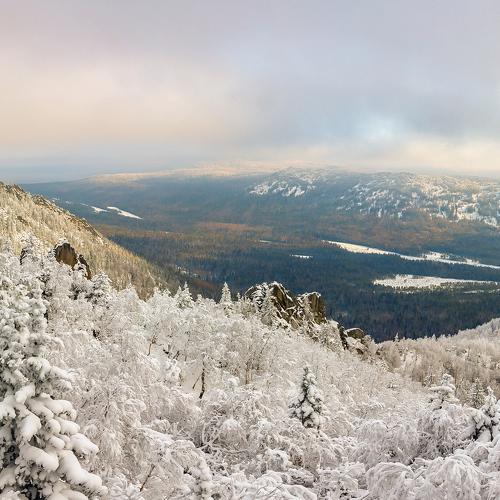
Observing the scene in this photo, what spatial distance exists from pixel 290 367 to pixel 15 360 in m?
39.8

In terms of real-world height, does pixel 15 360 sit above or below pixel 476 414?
above

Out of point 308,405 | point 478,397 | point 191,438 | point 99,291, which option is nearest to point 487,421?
point 308,405

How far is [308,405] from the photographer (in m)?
16.9

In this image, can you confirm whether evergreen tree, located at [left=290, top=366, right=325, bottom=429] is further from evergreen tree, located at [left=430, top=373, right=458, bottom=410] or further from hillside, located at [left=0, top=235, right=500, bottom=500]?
evergreen tree, located at [left=430, top=373, right=458, bottom=410]

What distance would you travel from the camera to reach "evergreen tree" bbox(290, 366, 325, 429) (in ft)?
54.0

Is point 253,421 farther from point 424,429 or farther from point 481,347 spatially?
point 481,347

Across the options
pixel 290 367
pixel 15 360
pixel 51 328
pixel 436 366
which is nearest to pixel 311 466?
pixel 15 360

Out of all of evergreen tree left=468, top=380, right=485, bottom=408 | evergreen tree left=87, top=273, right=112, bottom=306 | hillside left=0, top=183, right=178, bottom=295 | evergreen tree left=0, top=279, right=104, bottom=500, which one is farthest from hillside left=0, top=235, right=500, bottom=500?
hillside left=0, top=183, right=178, bottom=295

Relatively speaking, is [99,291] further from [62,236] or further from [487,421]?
[62,236]

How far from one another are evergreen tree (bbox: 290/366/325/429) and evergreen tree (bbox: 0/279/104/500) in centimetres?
865

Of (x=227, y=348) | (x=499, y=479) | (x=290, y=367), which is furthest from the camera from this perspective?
(x=290, y=367)

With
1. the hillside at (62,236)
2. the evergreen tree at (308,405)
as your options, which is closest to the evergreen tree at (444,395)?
the evergreen tree at (308,405)

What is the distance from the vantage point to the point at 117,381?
573 inches

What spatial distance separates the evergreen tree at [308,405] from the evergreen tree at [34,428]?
8.65m
